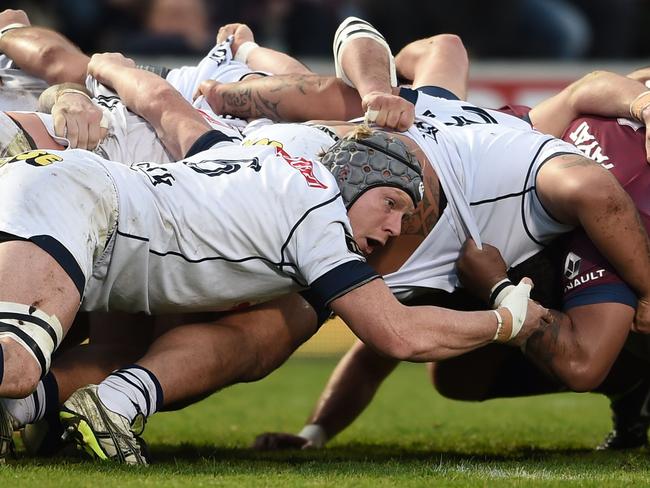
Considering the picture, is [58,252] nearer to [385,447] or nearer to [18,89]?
[385,447]

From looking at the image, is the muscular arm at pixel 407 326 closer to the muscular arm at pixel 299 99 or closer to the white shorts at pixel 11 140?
the muscular arm at pixel 299 99

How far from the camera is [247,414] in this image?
6.96 meters

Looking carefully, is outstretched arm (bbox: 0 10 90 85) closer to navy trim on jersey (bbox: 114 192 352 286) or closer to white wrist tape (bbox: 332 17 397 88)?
white wrist tape (bbox: 332 17 397 88)

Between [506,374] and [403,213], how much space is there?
1525 millimetres

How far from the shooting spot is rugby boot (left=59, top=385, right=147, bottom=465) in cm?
400

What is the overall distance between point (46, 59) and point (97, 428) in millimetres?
2485

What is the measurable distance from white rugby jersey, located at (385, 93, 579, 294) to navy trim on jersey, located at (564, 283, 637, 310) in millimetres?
296

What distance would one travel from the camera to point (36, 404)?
427cm

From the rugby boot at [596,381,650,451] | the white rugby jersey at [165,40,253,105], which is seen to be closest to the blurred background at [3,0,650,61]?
the white rugby jersey at [165,40,253,105]

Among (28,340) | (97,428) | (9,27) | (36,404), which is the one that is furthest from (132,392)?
(9,27)

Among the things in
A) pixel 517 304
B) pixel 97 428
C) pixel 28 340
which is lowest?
pixel 97 428

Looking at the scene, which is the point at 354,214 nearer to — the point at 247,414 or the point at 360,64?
the point at 360,64

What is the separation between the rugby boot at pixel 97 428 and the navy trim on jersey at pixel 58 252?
0.41 meters

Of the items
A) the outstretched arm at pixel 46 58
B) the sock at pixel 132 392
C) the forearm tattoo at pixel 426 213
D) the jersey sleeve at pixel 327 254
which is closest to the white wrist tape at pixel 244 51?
the outstretched arm at pixel 46 58
